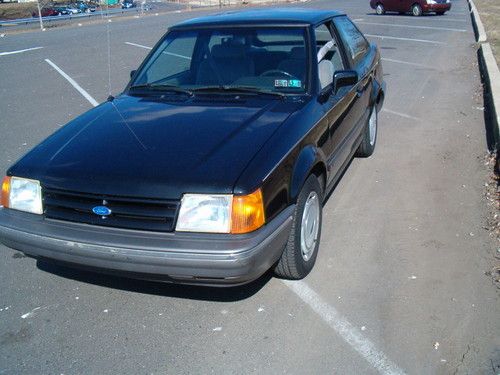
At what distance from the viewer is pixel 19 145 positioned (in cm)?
713

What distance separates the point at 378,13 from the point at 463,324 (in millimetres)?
26709

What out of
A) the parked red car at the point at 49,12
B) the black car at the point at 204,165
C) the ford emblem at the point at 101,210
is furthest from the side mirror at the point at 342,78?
the parked red car at the point at 49,12

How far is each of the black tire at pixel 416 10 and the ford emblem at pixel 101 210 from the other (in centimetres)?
2555

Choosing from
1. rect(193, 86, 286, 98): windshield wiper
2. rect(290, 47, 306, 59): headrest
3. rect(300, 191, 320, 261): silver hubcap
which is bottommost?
rect(300, 191, 320, 261): silver hubcap

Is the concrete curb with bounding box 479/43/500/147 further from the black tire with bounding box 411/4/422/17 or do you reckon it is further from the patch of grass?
the black tire with bounding box 411/4/422/17

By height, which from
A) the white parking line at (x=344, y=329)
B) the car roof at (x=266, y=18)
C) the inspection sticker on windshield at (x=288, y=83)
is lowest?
the white parking line at (x=344, y=329)

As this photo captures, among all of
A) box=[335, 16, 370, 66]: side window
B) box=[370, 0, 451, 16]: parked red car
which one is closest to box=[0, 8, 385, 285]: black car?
box=[335, 16, 370, 66]: side window

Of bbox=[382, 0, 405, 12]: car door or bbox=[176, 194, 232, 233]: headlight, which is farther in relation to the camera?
bbox=[382, 0, 405, 12]: car door

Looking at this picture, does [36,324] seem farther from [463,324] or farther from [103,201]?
[463,324]

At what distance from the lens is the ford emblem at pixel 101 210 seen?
3.13 metres

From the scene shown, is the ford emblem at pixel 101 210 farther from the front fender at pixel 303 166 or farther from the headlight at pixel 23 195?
the front fender at pixel 303 166

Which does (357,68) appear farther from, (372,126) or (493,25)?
(493,25)

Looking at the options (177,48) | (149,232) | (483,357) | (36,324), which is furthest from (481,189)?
(36,324)

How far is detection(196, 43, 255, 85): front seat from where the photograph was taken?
14.3 ft
